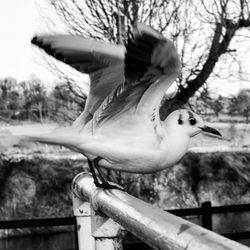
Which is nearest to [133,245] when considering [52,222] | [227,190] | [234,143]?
[52,222]

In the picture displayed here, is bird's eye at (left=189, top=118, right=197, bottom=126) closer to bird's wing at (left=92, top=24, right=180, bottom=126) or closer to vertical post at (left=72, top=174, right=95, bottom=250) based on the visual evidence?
bird's wing at (left=92, top=24, right=180, bottom=126)

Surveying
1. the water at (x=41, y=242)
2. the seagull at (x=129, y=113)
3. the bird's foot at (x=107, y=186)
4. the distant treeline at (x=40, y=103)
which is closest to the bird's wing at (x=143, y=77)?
the seagull at (x=129, y=113)

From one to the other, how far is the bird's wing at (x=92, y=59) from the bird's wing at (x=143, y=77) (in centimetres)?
6

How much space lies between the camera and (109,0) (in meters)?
2.90

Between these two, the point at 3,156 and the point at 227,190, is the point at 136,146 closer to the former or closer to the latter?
the point at 3,156

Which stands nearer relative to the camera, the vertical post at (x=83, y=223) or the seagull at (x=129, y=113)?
the seagull at (x=129, y=113)

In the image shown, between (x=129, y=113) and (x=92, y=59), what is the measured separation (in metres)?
0.15

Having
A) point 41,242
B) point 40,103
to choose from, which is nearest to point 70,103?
point 40,103

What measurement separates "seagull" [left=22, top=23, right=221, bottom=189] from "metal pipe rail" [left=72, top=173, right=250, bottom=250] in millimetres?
67

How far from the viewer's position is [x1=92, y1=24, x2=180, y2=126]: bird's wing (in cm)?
81

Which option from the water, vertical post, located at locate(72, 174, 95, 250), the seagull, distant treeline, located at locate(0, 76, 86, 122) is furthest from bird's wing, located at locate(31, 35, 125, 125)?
the water

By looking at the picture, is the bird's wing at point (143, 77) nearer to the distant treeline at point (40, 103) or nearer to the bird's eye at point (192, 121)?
the bird's eye at point (192, 121)

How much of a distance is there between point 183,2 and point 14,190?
2158 millimetres

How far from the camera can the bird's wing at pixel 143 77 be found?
0.81 metres
